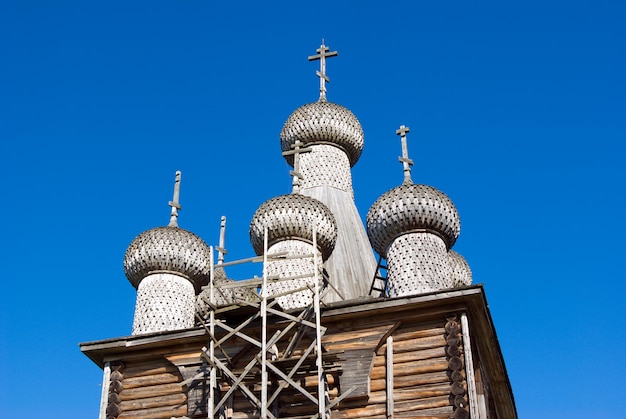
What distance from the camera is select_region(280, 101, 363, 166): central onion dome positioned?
1720 cm

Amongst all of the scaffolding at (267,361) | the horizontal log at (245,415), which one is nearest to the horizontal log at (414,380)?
the scaffolding at (267,361)

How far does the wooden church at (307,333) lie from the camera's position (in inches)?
444

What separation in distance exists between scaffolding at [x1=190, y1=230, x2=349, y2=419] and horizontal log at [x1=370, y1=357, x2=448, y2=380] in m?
0.52

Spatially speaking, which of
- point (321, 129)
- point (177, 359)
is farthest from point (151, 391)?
point (321, 129)

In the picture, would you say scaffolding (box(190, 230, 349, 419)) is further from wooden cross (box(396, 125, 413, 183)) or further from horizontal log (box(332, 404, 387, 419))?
wooden cross (box(396, 125, 413, 183))

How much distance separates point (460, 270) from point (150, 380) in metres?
6.19

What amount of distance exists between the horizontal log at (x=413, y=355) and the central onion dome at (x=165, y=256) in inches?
148

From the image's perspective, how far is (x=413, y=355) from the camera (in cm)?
1142

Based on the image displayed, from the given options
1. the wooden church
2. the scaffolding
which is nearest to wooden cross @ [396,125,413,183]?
the wooden church

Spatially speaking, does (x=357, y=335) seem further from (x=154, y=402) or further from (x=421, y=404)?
(x=154, y=402)

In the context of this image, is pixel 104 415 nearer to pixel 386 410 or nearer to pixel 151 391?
pixel 151 391

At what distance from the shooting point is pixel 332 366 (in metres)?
11.4

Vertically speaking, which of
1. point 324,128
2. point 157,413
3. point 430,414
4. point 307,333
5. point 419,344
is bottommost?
point 430,414

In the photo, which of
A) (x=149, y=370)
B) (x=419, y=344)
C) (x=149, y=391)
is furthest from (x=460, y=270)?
(x=149, y=391)
